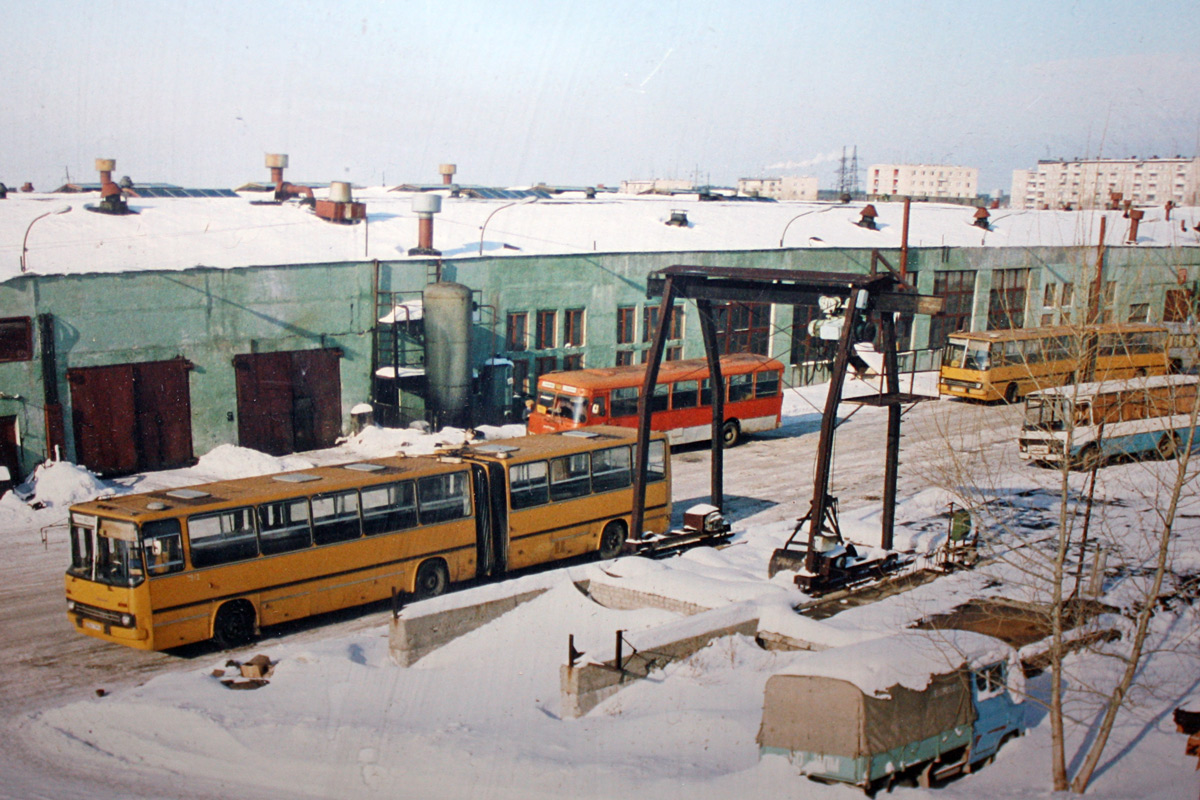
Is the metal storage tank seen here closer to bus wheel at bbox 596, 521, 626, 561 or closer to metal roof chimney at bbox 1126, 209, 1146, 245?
bus wheel at bbox 596, 521, 626, 561

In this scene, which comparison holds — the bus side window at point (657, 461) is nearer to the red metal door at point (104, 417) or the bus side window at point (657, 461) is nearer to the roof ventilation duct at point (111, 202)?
the red metal door at point (104, 417)

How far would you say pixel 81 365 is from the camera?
2447cm

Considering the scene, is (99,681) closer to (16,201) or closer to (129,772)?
(129,772)

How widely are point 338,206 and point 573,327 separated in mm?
8759

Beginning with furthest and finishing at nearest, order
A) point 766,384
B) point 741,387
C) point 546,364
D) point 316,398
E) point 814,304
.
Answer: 1. point 546,364
2. point 766,384
3. point 741,387
4. point 316,398
5. point 814,304

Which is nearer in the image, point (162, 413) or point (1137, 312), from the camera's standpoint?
point (162, 413)

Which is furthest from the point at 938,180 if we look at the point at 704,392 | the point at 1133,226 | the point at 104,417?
the point at 104,417

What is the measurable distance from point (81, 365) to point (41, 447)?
2085mm

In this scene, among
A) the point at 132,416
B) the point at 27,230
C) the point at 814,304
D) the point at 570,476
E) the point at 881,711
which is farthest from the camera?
the point at 27,230

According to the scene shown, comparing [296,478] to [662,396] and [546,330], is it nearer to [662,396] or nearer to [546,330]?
[662,396]

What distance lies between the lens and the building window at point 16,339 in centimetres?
2325

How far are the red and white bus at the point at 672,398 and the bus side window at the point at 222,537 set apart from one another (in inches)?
472

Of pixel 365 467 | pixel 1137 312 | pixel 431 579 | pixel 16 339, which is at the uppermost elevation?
pixel 1137 312

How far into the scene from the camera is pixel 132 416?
25.3 meters
